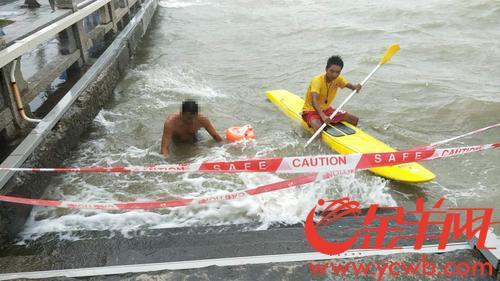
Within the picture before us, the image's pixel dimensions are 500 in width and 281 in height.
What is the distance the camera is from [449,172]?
514 centimetres

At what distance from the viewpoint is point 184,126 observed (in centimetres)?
522

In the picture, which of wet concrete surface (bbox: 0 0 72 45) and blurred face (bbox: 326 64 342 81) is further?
blurred face (bbox: 326 64 342 81)

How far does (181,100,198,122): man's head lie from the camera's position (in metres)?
4.80

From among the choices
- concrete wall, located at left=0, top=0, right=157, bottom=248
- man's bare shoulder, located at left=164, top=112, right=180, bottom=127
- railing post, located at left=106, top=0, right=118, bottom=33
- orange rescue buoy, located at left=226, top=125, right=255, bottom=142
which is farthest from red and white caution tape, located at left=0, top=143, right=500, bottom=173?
railing post, located at left=106, top=0, right=118, bottom=33

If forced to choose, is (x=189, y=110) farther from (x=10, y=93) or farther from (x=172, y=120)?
(x=10, y=93)

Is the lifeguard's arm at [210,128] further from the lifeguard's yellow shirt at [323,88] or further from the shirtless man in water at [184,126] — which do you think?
the lifeguard's yellow shirt at [323,88]

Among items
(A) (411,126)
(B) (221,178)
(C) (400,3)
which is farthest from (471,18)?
(B) (221,178)

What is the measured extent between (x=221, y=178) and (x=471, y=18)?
1296 centimetres

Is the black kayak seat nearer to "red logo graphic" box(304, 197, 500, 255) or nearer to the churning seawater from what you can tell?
the churning seawater

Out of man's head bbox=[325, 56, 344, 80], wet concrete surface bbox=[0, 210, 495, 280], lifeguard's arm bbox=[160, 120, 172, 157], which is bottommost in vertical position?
lifeguard's arm bbox=[160, 120, 172, 157]

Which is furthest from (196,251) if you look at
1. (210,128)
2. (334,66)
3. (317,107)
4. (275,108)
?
(275,108)

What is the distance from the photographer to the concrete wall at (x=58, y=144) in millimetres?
3562

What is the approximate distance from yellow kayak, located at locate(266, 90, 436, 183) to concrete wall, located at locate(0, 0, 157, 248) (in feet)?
10.1

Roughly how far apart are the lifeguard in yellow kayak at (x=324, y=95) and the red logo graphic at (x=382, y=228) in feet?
6.27
